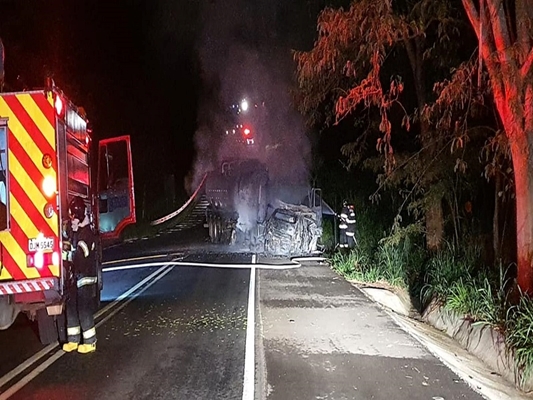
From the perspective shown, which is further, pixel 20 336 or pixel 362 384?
pixel 20 336

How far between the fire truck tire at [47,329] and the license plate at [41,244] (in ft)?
5.33

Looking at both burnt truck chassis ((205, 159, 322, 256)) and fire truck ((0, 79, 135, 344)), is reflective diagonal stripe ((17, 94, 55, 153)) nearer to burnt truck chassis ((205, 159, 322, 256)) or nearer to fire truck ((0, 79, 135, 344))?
fire truck ((0, 79, 135, 344))

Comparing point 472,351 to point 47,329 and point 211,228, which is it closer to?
point 47,329

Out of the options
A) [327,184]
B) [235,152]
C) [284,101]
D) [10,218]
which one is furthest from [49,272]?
[235,152]

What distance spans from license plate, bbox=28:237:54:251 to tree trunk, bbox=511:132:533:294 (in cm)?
600

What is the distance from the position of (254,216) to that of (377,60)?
11.6 m

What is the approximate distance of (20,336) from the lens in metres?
8.34

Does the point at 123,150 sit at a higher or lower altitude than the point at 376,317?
higher

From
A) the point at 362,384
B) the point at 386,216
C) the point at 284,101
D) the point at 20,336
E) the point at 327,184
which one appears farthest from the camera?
the point at 284,101

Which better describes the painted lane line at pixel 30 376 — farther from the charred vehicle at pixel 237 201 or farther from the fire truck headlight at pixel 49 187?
the charred vehicle at pixel 237 201

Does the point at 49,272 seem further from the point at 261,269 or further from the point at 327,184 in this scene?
the point at 327,184

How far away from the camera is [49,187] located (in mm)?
6520

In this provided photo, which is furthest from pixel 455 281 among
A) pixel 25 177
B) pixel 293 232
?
pixel 293 232

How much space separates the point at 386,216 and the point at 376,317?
31.8ft
